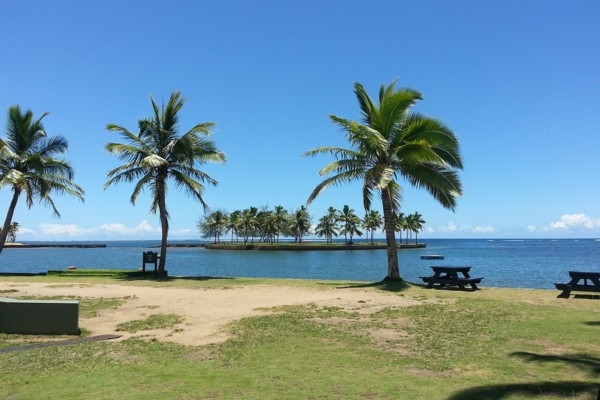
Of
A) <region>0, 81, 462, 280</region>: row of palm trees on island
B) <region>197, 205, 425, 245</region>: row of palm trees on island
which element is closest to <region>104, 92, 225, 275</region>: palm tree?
<region>0, 81, 462, 280</region>: row of palm trees on island

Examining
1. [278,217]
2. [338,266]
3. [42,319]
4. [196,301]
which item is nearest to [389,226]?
[196,301]

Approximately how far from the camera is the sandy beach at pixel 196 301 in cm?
973

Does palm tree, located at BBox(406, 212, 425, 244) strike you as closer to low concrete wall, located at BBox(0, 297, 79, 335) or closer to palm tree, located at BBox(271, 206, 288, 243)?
palm tree, located at BBox(271, 206, 288, 243)

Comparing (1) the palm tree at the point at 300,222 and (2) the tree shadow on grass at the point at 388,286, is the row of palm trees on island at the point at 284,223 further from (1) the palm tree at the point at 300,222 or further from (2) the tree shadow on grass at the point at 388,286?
(2) the tree shadow on grass at the point at 388,286

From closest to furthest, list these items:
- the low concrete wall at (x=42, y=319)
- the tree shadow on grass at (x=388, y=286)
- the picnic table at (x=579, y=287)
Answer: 1. the low concrete wall at (x=42, y=319)
2. the picnic table at (x=579, y=287)
3. the tree shadow on grass at (x=388, y=286)

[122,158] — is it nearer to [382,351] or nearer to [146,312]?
[146,312]

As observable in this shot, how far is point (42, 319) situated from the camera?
31.1 feet

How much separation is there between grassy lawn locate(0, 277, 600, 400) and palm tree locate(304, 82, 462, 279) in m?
8.34

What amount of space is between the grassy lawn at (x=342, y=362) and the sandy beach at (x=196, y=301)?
24.7 inches

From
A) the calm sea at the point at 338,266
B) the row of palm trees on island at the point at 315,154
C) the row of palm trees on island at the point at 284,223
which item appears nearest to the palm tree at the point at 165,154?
the row of palm trees on island at the point at 315,154

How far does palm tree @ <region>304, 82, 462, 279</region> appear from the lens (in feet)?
60.0

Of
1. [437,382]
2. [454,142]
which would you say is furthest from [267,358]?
[454,142]

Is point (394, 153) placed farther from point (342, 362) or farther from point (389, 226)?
point (342, 362)

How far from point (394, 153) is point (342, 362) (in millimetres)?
→ 12878
